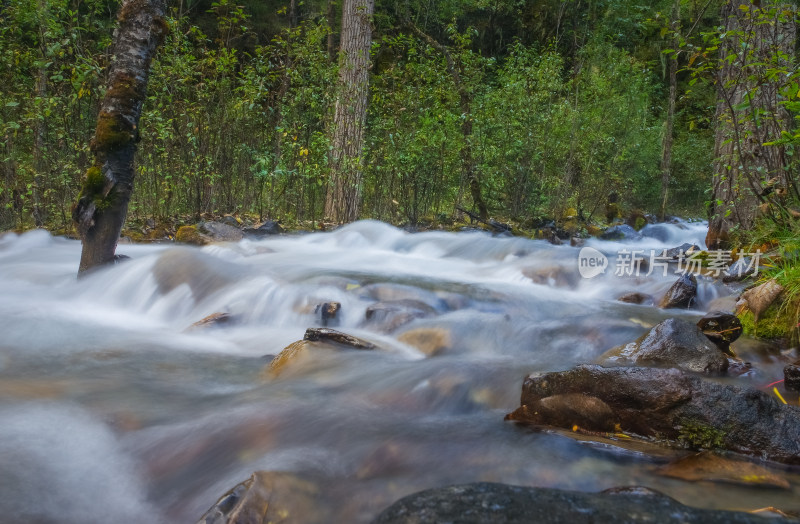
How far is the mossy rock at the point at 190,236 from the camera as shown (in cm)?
759

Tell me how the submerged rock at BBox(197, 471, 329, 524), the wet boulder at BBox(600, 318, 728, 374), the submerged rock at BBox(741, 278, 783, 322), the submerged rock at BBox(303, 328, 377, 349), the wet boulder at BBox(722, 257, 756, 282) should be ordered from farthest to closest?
the wet boulder at BBox(722, 257, 756, 282), the submerged rock at BBox(741, 278, 783, 322), the submerged rock at BBox(303, 328, 377, 349), the wet boulder at BBox(600, 318, 728, 374), the submerged rock at BBox(197, 471, 329, 524)

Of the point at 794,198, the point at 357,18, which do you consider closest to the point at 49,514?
the point at 794,198

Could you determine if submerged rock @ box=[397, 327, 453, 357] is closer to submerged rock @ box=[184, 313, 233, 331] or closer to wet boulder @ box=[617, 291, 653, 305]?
submerged rock @ box=[184, 313, 233, 331]

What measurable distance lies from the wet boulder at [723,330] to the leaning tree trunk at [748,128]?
1798 mm

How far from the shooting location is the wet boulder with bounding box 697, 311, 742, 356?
3576mm

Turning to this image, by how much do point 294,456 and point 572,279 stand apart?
4.75 m

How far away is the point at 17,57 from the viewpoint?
7.83 metres

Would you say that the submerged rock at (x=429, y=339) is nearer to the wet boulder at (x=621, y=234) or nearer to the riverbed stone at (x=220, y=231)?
the riverbed stone at (x=220, y=231)

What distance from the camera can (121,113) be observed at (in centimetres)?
446

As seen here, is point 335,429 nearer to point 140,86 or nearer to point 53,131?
point 140,86

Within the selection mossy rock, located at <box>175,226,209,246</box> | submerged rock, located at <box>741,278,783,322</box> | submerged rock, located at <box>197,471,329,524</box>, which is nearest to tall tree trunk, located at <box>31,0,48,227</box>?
mossy rock, located at <box>175,226,209,246</box>

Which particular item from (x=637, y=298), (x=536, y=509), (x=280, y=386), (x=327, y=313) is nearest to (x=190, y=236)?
(x=327, y=313)

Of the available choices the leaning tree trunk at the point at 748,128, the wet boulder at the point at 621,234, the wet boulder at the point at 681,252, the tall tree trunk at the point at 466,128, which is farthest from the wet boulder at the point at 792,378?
the tall tree trunk at the point at 466,128

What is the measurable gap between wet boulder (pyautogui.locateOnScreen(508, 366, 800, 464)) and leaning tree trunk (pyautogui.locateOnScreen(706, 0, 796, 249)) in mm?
2942
